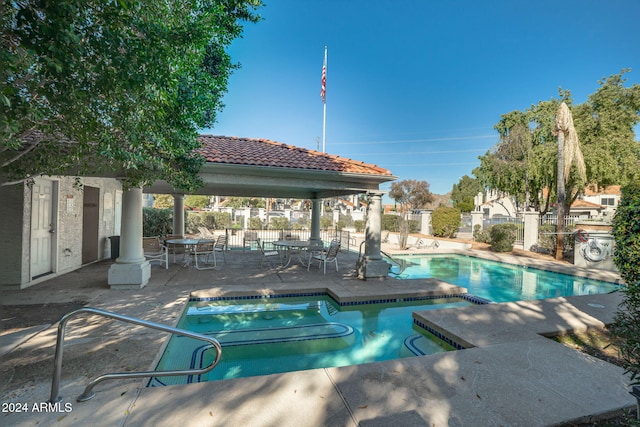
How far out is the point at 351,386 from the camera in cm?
322

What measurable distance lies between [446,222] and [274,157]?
57.7 ft

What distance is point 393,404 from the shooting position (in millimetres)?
2928

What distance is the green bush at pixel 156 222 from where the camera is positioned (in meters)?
16.3

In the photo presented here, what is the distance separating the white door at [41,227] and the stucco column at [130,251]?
2.27 m

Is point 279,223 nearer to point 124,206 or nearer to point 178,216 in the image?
point 178,216

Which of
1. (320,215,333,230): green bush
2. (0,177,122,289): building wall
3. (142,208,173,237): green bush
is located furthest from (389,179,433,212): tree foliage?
(0,177,122,289): building wall

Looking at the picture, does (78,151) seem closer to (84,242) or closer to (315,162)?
(315,162)

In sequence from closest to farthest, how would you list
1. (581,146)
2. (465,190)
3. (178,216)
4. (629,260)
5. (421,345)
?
(629,260) → (421,345) → (178,216) → (581,146) → (465,190)

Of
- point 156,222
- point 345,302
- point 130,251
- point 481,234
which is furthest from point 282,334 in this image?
point 481,234

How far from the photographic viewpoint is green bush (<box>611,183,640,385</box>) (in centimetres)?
237

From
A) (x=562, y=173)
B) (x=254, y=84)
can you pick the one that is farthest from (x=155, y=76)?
(x=562, y=173)

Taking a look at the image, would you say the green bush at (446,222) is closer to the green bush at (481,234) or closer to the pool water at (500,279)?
the green bush at (481,234)

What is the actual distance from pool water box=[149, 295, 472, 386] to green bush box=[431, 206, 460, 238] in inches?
622

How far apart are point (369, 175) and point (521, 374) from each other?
19.8ft
